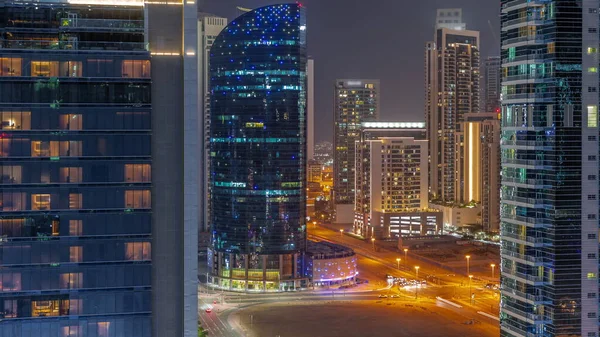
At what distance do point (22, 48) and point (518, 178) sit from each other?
124 ft

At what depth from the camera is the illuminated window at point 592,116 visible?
6072 cm

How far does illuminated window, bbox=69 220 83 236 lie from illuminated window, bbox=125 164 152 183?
2.73 meters

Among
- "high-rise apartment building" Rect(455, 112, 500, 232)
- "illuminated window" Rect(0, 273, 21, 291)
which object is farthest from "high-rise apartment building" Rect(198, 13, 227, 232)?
"illuminated window" Rect(0, 273, 21, 291)

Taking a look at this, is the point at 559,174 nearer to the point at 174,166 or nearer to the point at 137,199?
the point at 174,166

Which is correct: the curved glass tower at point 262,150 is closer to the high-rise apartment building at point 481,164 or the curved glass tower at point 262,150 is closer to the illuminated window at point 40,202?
the high-rise apartment building at point 481,164

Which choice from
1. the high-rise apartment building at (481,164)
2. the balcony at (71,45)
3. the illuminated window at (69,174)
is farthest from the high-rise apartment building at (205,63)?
the illuminated window at (69,174)

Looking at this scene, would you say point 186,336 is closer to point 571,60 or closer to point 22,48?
point 22,48

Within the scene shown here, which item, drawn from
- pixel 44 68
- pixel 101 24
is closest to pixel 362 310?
pixel 101 24

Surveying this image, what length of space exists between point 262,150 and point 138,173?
84311 millimetres

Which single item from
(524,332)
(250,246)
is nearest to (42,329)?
(524,332)

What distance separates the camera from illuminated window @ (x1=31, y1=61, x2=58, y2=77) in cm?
3697

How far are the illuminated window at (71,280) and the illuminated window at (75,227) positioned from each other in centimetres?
172

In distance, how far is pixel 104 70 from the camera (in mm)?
37281

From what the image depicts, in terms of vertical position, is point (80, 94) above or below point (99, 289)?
above
